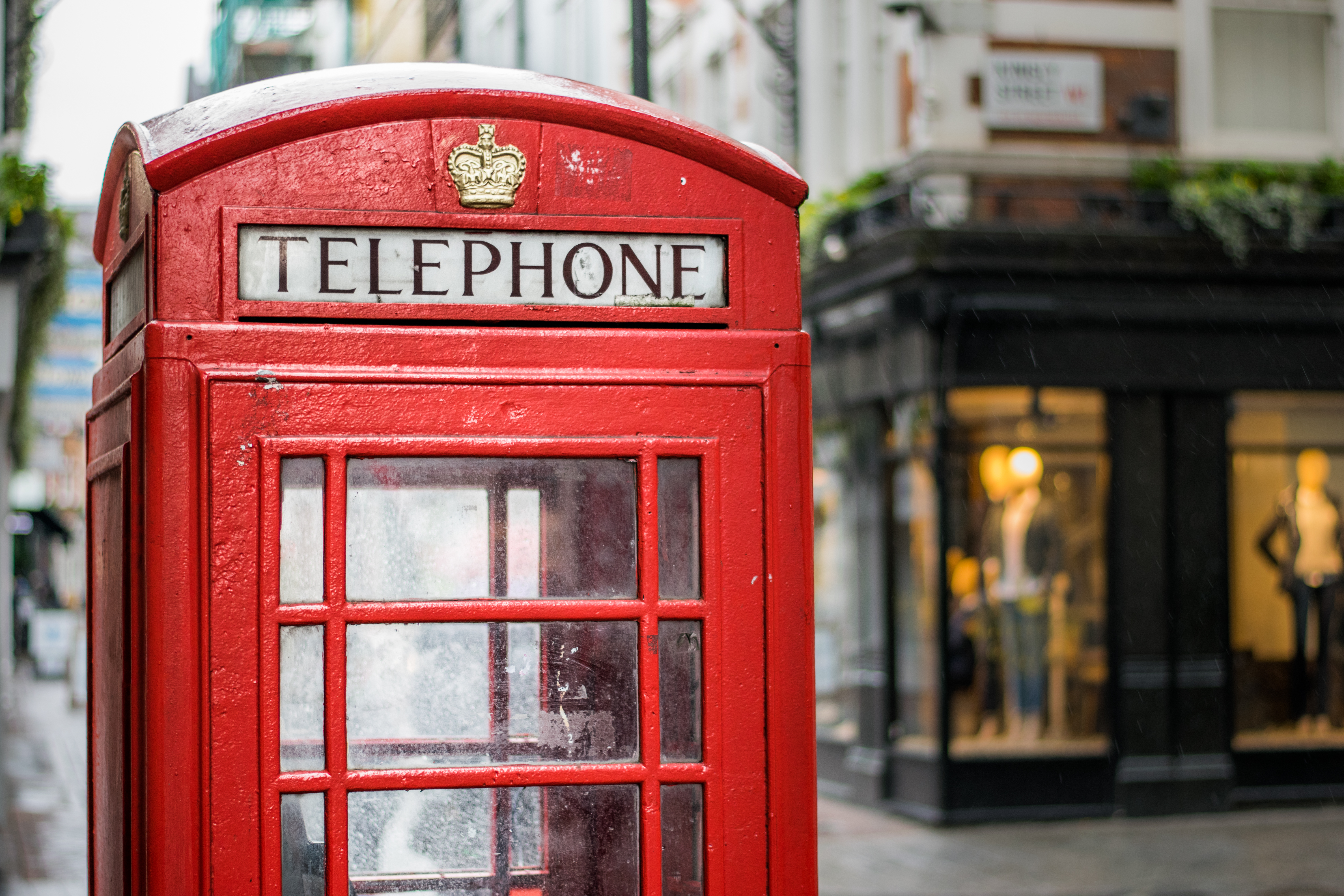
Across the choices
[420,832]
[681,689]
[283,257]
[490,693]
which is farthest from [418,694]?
[283,257]

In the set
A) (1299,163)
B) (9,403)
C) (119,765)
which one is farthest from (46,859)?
(1299,163)

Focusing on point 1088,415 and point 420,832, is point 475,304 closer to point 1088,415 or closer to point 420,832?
point 420,832

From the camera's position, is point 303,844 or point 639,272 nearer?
point 303,844

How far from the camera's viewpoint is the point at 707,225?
3080mm

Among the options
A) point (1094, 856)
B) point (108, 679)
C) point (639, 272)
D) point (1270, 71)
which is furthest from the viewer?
point (1270, 71)

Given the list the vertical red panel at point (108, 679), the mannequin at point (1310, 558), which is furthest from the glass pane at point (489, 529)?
the mannequin at point (1310, 558)

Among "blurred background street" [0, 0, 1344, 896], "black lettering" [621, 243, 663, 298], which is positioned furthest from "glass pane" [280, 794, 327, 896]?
"blurred background street" [0, 0, 1344, 896]

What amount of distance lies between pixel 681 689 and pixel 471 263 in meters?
0.90

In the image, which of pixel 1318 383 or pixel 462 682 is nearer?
pixel 462 682

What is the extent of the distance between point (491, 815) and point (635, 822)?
10.6 inches

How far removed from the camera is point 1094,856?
35.0 feet

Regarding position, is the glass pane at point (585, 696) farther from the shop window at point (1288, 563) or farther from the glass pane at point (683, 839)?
the shop window at point (1288, 563)

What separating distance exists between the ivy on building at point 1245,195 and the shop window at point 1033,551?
161 centimetres

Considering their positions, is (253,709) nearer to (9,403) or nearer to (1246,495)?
(1246,495)
